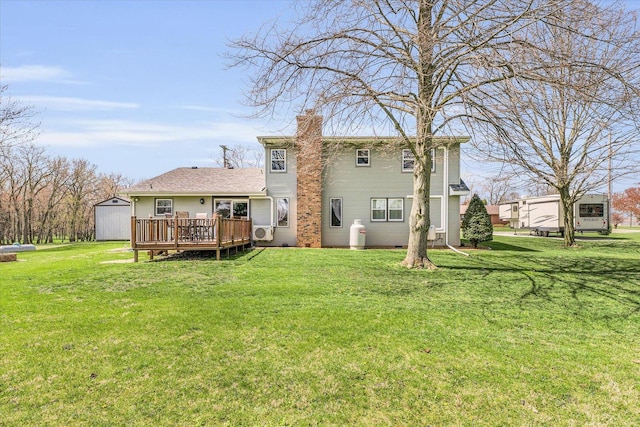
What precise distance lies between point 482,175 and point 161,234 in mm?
12463

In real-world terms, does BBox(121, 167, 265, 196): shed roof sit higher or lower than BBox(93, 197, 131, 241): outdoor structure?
higher

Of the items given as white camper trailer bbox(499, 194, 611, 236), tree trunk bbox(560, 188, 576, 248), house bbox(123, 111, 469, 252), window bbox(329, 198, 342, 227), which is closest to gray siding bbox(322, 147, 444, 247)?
house bbox(123, 111, 469, 252)

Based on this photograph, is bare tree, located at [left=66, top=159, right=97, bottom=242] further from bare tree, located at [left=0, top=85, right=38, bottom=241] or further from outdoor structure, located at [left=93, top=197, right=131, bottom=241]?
outdoor structure, located at [left=93, top=197, right=131, bottom=241]

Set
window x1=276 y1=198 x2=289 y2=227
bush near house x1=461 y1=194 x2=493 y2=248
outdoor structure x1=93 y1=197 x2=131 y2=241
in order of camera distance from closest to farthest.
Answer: bush near house x1=461 y1=194 x2=493 y2=248
window x1=276 y1=198 x2=289 y2=227
outdoor structure x1=93 y1=197 x2=131 y2=241

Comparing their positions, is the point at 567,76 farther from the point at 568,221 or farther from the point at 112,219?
the point at 112,219

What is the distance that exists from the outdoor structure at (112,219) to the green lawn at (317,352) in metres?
16.8

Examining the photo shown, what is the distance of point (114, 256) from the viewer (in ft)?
43.3

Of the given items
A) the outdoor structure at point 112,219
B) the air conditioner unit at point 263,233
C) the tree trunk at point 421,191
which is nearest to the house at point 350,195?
the air conditioner unit at point 263,233

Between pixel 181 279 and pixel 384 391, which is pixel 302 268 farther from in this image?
pixel 384 391

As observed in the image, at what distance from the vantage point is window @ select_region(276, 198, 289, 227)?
55.9 ft

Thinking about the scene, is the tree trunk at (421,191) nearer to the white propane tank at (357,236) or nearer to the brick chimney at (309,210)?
the white propane tank at (357,236)

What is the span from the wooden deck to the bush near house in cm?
1040

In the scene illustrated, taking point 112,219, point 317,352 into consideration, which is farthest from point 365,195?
point 112,219

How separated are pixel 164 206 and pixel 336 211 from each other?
8165 millimetres
